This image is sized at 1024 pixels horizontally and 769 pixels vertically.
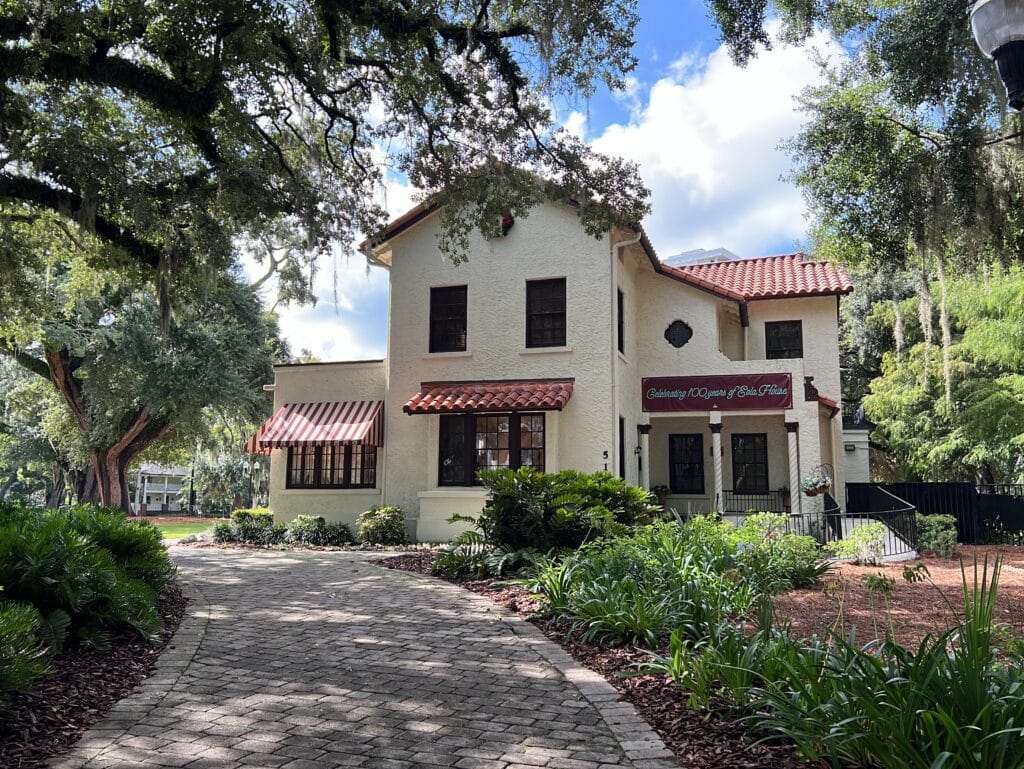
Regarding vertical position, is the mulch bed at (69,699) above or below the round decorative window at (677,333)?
below

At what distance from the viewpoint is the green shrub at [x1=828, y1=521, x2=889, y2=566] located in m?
11.9

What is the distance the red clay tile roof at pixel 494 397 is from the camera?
15.4 m

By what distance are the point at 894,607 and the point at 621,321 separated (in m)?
10.3

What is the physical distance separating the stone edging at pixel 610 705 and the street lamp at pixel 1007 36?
4762 millimetres

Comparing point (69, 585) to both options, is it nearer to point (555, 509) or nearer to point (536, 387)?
point (555, 509)

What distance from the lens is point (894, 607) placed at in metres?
7.75

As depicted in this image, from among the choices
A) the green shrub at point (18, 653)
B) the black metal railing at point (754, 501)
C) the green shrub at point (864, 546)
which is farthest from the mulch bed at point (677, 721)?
the black metal railing at point (754, 501)

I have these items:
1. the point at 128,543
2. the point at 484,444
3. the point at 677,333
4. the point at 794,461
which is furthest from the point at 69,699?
the point at 677,333

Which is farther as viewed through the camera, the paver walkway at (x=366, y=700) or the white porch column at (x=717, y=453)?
the white porch column at (x=717, y=453)

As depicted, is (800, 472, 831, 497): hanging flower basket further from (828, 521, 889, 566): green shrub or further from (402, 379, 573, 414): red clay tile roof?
(402, 379, 573, 414): red clay tile roof

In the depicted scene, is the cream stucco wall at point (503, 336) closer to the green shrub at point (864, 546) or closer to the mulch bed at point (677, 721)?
the green shrub at point (864, 546)

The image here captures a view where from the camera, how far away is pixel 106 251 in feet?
42.6

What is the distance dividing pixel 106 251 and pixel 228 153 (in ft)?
10.9

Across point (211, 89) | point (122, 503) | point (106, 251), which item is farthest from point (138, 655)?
point (122, 503)
